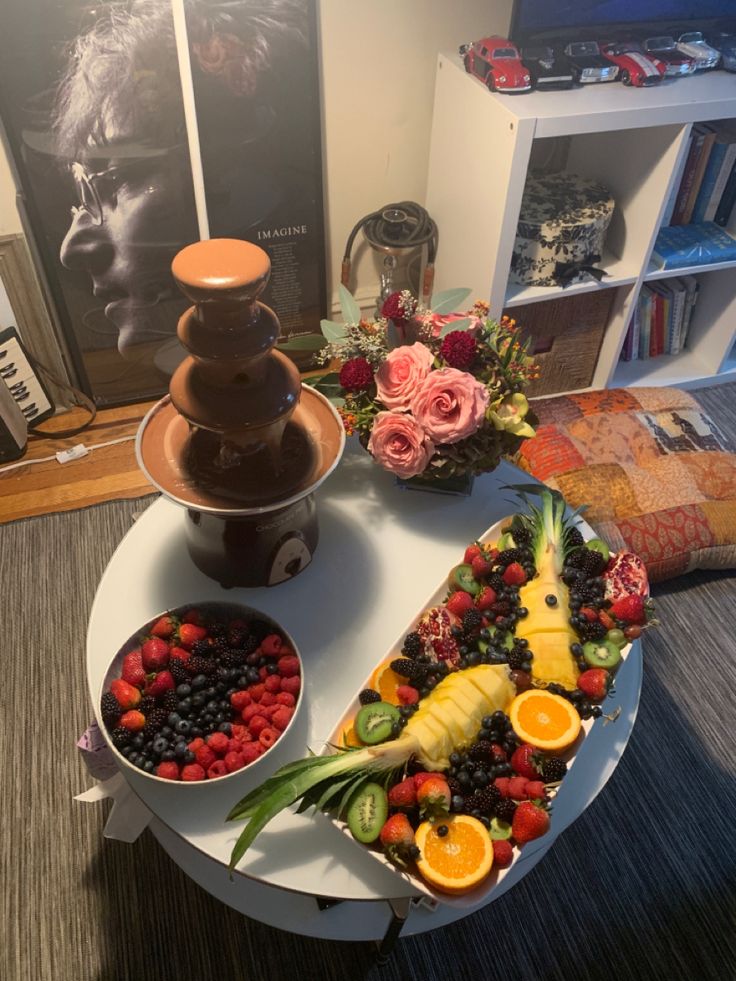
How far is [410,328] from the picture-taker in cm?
142

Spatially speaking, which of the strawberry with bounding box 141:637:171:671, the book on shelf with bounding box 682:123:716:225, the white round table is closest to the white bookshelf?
the book on shelf with bounding box 682:123:716:225

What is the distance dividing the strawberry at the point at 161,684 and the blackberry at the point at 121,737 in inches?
2.5

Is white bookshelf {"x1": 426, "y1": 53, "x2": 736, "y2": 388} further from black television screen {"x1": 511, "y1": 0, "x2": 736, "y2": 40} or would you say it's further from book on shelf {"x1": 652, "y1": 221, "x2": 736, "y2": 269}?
black television screen {"x1": 511, "y1": 0, "x2": 736, "y2": 40}

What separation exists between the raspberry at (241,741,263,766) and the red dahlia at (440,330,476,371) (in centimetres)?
68

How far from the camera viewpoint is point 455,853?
97cm

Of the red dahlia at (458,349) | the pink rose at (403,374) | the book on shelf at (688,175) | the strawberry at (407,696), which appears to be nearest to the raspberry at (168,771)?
the strawberry at (407,696)

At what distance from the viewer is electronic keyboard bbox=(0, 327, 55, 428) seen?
220cm

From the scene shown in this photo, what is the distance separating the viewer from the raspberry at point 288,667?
1.16 metres

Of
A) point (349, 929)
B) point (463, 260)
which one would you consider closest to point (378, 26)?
point (463, 260)

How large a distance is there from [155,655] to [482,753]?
49cm

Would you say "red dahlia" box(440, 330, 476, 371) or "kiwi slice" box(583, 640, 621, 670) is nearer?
"kiwi slice" box(583, 640, 621, 670)

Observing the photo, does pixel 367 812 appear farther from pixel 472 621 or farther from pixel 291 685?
pixel 472 621

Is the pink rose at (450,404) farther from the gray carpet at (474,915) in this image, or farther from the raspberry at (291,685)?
the gray carpet at (474,915)

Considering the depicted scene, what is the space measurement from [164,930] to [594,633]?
3.20 feet
